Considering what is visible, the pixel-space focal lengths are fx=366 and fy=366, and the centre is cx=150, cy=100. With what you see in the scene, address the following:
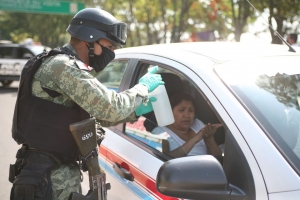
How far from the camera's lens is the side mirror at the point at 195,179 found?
1.36 m

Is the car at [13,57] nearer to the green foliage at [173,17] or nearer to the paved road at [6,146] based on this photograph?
the paved road at [6,146]

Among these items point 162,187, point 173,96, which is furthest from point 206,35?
point 162,187

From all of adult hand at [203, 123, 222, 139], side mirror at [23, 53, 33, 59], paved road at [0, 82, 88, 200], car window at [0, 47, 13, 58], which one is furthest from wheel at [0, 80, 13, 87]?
adult hand at [203, 123, 222, 139]

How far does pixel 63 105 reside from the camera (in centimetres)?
186

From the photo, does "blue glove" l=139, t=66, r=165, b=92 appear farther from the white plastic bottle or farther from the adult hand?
the adult hand

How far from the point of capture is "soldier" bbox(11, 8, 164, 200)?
1751 mm

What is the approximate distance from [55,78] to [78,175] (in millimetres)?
594

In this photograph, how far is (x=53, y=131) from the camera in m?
1.83

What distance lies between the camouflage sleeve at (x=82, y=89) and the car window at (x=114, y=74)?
892mm

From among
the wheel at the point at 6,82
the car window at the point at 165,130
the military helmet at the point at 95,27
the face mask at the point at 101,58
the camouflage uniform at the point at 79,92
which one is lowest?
the wheel at the point at 6,82

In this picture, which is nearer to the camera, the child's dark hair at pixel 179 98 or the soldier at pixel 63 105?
the soldier at pixel 63 105

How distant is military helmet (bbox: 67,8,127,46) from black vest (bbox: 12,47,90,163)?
0.15 meters

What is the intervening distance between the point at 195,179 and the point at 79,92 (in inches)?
27.8

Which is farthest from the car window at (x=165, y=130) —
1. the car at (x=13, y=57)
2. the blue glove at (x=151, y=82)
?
the car at (x=13, y=57)
